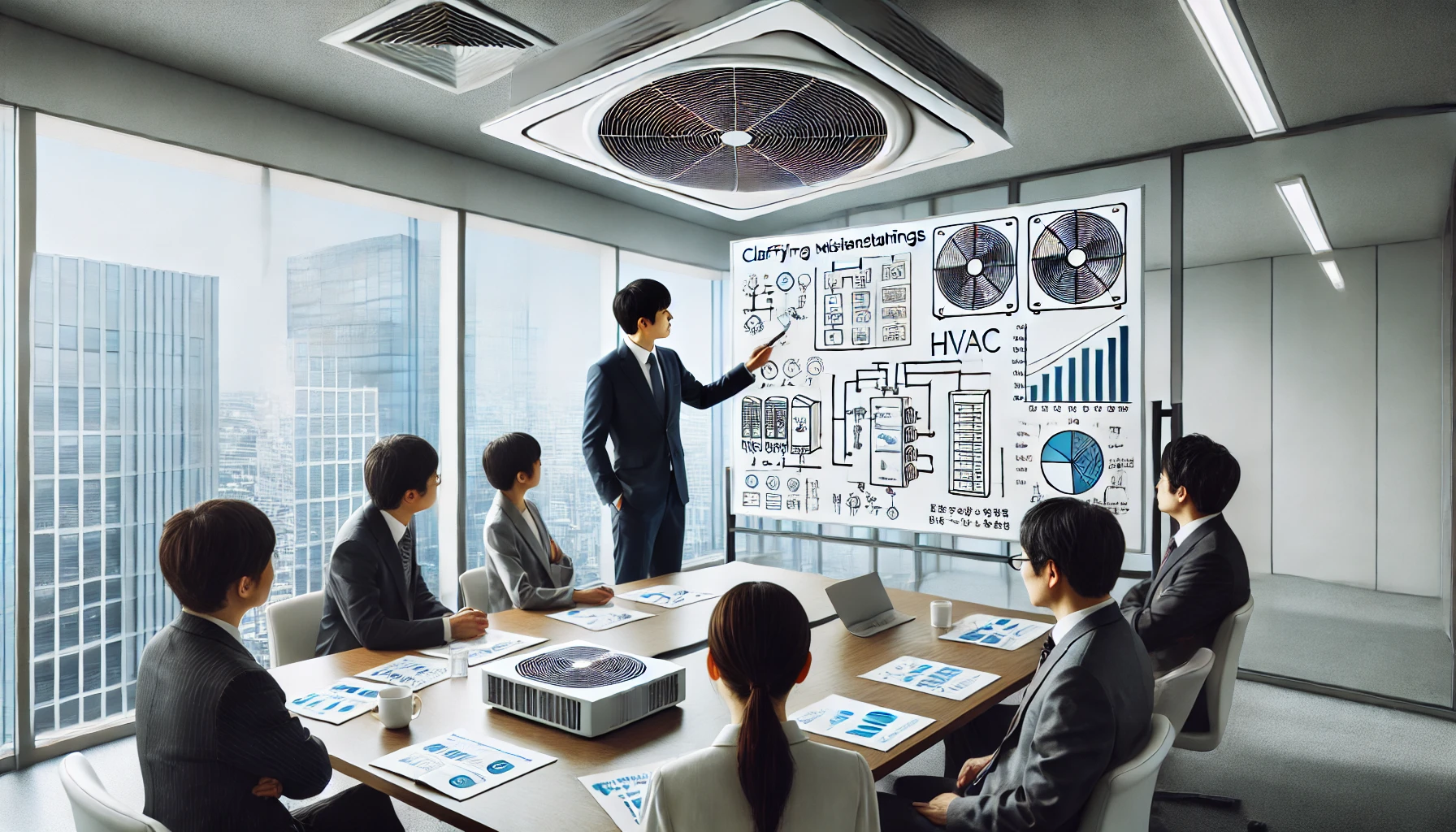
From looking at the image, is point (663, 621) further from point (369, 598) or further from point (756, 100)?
point (756, 100)

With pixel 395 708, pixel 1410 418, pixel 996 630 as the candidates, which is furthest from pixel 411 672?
pixel 1410 418

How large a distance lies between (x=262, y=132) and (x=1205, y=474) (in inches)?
162

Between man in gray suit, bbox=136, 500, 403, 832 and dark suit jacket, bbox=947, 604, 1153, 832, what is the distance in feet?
3.93

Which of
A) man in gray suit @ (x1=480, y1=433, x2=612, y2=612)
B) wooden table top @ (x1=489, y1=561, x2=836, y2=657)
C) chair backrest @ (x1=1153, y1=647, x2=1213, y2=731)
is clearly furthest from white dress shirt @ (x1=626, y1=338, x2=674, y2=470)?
chair backrest @ (x1=1153, y1=647, x2=1213, y2=731)

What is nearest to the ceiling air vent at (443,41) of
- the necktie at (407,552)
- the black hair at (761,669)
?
the necktie at (407,552)

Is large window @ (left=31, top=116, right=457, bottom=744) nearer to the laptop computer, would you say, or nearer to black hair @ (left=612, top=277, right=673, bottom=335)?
black hair @ (left=612, top=277, right=673, bottom=335)

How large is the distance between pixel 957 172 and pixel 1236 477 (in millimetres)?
2884

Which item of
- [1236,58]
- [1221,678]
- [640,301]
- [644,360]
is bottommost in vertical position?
[1221,678]

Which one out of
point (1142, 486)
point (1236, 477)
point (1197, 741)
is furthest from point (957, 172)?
point (1197, 741)

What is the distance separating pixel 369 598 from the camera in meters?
2.15

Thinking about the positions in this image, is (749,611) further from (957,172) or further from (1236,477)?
(957,172)

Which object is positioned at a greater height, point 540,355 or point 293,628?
point 540,355

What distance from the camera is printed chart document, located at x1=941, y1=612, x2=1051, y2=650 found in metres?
2.33

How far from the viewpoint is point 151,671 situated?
4.64 feet
